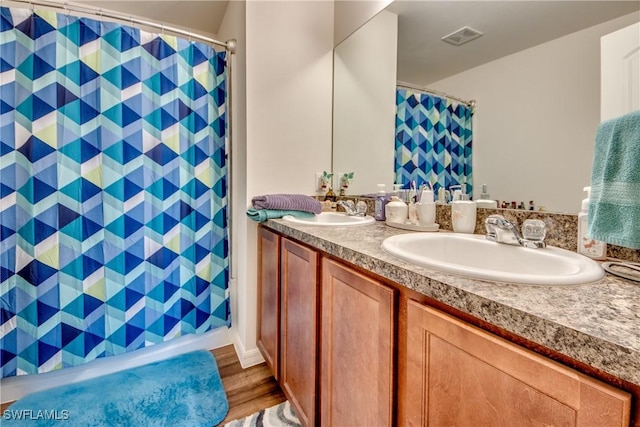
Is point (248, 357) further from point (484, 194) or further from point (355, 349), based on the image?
point (484, 194)

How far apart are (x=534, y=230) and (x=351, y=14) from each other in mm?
1569

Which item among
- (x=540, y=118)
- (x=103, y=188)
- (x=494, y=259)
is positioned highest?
(x=540, y=118)

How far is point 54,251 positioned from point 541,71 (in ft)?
6.87

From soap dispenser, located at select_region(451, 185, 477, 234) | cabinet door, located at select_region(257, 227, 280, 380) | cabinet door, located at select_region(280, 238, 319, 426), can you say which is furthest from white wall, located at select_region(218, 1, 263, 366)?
soap dispenser, located at select_region(451, 185, 477, 234)

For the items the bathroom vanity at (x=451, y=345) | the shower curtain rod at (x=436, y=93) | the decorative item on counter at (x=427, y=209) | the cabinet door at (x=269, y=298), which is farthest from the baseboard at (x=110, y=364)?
the shower curtain rod at (x=436, y=93)

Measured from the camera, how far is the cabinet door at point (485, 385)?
0.36 meters

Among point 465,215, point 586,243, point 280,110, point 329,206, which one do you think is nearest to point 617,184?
point 586,243

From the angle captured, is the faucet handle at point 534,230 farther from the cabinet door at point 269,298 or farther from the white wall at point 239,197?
the white wall at point 239,197

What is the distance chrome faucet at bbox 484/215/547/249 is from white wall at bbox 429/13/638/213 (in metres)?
0.10

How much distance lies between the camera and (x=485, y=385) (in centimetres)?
46

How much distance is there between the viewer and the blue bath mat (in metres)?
1.23

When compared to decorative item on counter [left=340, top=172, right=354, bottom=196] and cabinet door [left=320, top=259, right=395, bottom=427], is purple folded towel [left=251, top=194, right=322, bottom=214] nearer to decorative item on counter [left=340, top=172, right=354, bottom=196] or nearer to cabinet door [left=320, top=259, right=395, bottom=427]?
decorative item on counter [left=340, top=172, right=354, bottom=196]

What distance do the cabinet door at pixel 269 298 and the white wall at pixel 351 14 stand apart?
1283 mm

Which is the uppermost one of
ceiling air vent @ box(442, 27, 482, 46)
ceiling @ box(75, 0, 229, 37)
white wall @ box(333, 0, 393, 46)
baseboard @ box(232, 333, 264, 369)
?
ceiling @ box(75, 0, 229, 37)
